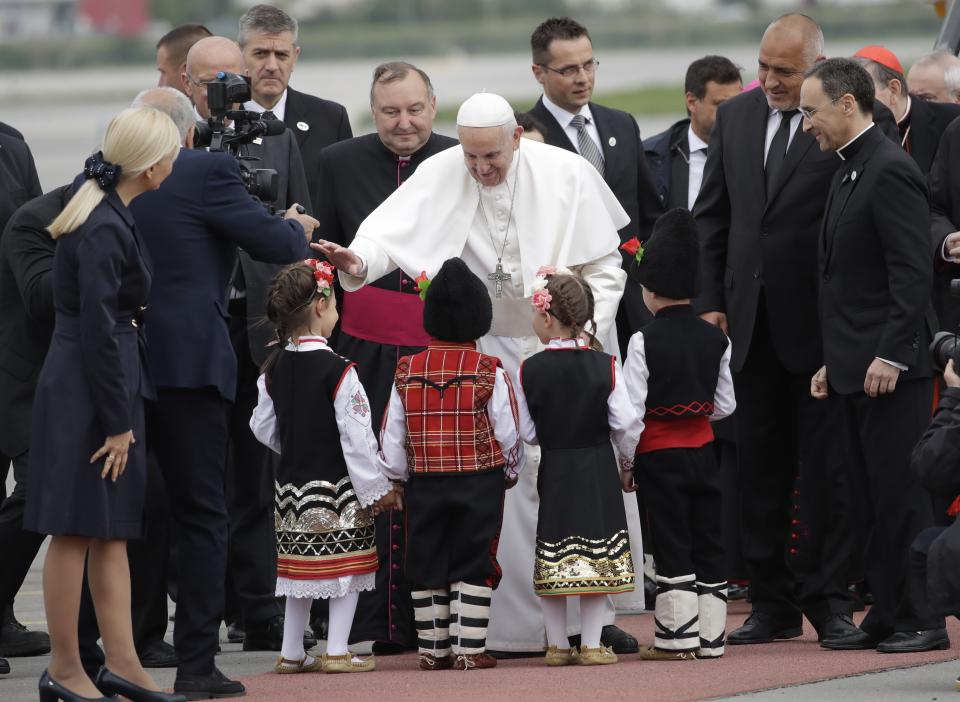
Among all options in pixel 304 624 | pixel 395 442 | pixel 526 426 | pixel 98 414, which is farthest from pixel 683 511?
pixel 98 414

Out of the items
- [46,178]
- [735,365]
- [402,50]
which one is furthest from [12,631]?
[402,50]

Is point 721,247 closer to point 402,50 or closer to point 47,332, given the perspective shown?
point 47,332

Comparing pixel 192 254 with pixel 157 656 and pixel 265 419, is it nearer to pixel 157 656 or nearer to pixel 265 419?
pixel 265 419

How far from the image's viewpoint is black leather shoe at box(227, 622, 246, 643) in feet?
23.8

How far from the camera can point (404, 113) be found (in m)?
6.97

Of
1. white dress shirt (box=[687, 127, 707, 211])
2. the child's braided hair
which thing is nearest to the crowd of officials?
the child's braided hair

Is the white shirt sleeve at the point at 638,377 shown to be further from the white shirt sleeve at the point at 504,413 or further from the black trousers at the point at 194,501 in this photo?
the black trousers at the point at 194,501

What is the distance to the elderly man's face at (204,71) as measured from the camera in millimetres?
7234

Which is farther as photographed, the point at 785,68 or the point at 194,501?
the point at 785,68

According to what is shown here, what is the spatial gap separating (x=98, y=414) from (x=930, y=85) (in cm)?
533

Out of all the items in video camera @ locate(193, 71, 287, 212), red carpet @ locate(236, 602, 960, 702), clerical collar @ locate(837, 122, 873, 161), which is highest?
video camera @ locate(193, 71, 287, 212)

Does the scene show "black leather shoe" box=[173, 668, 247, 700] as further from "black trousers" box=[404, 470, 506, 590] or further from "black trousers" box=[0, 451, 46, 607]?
"black trousers" box=[0, 451, 46, 607]

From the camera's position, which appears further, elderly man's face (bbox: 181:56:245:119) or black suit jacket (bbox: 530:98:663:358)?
black suit jacket (bbox: 530:98:663:358)

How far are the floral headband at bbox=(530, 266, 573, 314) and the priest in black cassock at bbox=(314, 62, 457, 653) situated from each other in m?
0.84
